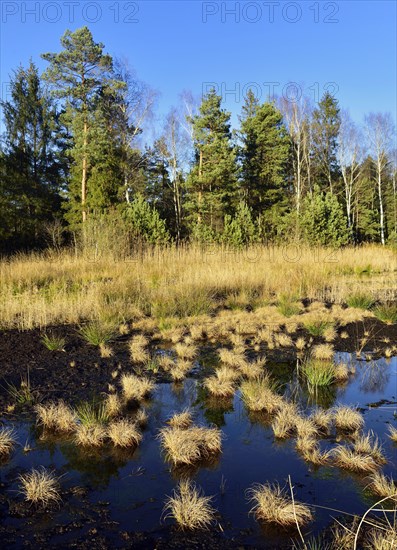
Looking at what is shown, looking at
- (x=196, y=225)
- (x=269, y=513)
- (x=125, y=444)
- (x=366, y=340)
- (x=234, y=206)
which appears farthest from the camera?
(x=234, y=206)

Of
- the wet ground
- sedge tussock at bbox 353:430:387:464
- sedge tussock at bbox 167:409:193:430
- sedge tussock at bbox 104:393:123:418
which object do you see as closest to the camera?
the wet ground

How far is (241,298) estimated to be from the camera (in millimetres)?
9867

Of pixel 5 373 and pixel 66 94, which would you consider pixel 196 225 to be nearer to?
pixel 66 94

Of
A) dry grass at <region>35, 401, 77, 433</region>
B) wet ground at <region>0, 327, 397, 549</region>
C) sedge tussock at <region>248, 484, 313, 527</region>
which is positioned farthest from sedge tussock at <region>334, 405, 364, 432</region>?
dry grass at <region>35, 401, 77, 433</region>

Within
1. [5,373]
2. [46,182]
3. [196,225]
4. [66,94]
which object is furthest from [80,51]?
[5,373]

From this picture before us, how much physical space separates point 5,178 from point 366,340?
68.5 feet

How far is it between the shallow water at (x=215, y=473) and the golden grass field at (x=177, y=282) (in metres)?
4.19

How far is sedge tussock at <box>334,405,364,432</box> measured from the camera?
388cm

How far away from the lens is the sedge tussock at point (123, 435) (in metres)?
3.63

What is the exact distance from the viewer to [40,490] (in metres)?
2.88

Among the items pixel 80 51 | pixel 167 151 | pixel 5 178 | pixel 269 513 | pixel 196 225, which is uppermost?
pixel 80 51

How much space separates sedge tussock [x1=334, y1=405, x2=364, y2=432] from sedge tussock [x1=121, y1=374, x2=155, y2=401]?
1908 millimetres

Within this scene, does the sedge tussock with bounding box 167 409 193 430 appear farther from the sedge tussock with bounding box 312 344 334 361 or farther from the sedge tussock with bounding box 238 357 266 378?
the sedge tussock with bounding box 312 344 334 361

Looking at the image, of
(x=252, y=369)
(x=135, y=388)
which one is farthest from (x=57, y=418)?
(x=252, y=369)
